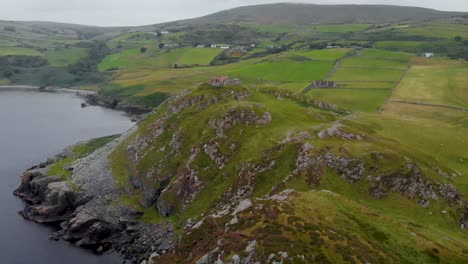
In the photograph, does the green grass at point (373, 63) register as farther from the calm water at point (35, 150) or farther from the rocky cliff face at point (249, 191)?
the calm water at point (35, 150)

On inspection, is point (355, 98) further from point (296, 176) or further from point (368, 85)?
point (296, 176)

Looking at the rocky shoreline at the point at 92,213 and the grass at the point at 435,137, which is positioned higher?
the grass at the point at 435,137

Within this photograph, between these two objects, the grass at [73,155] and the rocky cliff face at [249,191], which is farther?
the grass at [73,155]

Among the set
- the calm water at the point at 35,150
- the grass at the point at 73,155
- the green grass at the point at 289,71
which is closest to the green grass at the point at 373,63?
the green grass at the point at 289,71

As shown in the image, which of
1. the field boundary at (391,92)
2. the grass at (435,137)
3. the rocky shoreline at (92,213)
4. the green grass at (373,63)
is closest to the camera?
the rocky shoreline at (92,213)

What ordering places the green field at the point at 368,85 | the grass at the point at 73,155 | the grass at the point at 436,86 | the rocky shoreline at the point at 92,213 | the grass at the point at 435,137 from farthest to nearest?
the green field at the point at 368,85, the grass at the point at 436,86, the grass at the point at 73,155, the grass at the point at 435,137, the rocky shoreline at the point at 92,213

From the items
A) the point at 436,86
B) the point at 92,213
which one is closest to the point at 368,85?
the point at 436,86

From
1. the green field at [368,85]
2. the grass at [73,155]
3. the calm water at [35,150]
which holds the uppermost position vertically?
the green field at [368,85]
